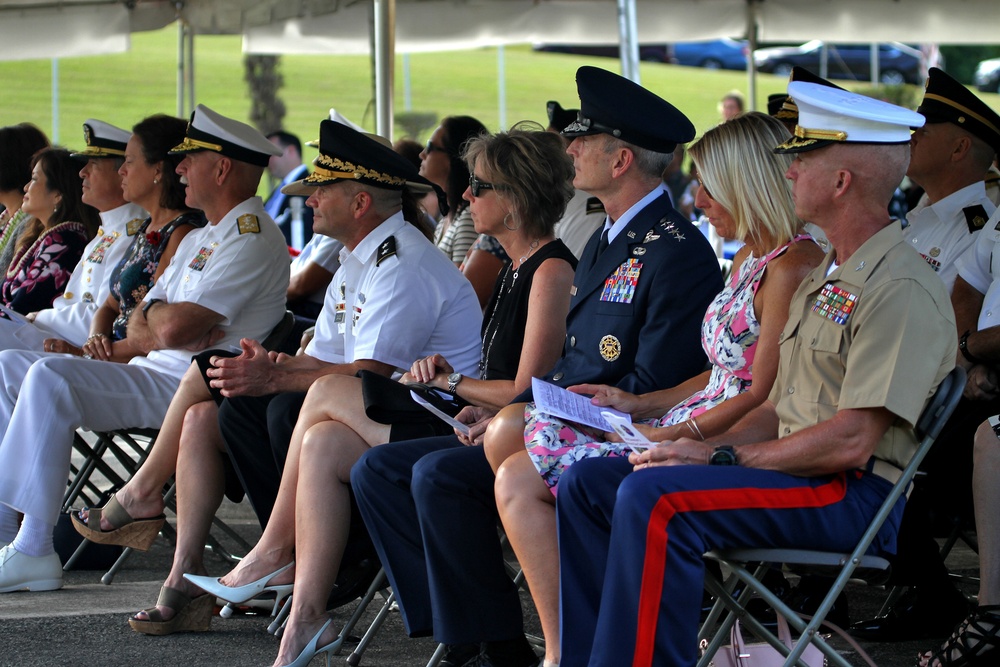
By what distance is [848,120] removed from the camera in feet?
10.1

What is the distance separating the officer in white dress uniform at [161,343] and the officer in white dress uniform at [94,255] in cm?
75

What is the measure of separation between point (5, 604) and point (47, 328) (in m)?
1.99

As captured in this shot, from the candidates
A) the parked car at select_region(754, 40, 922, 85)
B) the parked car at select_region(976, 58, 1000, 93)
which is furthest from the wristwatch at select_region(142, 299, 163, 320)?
the parked car at select_region(976, 58, 1000, 93)

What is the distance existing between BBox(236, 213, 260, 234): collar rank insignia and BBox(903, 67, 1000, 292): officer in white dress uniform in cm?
254

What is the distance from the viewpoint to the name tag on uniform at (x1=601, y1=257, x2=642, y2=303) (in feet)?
12.2

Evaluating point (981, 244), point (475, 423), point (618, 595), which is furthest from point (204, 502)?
point (981, 244)

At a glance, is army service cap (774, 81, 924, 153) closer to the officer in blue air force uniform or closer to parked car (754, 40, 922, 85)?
the officer in blue air force uniform

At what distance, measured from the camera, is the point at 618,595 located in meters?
2.86

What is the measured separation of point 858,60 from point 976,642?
100 feet

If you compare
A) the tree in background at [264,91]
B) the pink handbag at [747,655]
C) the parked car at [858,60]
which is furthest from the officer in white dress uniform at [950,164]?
the parked car at [858,60]

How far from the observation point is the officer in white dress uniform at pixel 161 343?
5.08 meters

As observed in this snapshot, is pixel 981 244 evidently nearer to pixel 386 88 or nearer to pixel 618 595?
→ pixel 618 595

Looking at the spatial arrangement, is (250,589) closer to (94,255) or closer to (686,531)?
(686,531)

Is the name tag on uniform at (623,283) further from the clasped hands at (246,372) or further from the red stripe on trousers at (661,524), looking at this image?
the clasped hands at (246,372)
